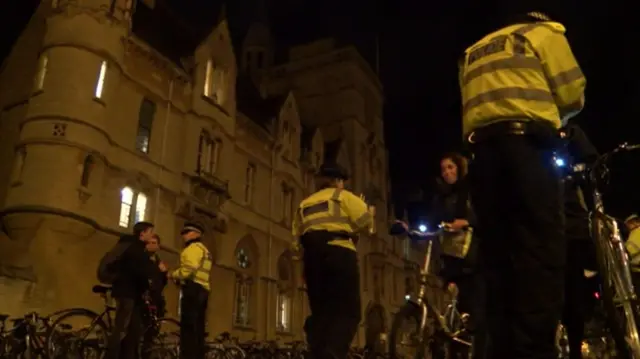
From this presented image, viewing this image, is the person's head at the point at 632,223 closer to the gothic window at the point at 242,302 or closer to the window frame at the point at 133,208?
the window frame at the point at 133,208

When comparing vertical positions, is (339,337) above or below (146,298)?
below

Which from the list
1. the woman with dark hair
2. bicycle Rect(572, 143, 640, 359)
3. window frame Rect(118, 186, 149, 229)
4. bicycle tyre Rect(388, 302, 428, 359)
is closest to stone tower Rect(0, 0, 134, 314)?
window frame Rect(118, 186, 149, 229)

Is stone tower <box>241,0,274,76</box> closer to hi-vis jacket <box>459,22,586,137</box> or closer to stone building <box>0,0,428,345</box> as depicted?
stone building <box>0,0,428,345</box>

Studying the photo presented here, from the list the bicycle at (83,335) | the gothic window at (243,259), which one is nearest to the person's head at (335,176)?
the bicycle at (83,335)

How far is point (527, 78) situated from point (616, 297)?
109 inches

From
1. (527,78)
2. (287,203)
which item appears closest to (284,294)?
(287,203)

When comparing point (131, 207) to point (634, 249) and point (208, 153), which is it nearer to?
point (208, 153)

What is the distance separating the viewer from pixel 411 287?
42.3m

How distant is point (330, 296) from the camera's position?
5527 millimetres

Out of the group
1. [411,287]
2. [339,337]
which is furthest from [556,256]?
[411,287]

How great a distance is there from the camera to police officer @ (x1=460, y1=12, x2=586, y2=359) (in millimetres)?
2723

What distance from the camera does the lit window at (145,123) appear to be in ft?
67.8

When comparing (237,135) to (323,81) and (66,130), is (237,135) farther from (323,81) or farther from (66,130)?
(323,81)

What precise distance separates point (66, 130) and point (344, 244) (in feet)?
47.8
